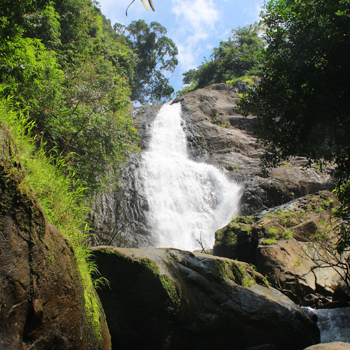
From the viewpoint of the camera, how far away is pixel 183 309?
4.12 metres

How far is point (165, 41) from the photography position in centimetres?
3978

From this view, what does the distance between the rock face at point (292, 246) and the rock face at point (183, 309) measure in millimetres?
1687

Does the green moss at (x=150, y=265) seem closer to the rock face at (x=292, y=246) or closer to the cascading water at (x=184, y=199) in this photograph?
the rock face at (x=292, y=246)

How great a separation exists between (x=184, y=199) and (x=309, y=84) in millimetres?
10465

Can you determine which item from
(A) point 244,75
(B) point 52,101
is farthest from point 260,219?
(A) point 244,75

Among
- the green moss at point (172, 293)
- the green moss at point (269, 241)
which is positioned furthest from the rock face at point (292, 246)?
the green moss at point (172, 293)

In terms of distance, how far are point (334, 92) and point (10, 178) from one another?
5.25m

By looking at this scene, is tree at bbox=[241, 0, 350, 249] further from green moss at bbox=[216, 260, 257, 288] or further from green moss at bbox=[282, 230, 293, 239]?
green moss at bbox=[282, 230, 293, 239]

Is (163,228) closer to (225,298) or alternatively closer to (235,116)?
(225,298)

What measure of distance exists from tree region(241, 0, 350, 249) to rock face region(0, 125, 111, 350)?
3984 millimetres

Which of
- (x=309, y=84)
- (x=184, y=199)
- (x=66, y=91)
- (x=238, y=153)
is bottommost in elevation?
(x=309, y=84)

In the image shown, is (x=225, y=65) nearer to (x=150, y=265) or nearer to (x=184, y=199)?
(x=184, y=199)

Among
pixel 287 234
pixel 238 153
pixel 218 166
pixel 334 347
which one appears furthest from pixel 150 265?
pixel 238 153

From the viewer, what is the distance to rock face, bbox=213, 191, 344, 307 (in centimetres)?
699
